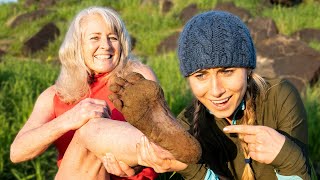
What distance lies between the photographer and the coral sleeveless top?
8.30 ft

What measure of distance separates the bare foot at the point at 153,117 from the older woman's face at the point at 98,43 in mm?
818

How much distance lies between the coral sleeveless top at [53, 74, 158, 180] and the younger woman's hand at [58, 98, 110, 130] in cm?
24

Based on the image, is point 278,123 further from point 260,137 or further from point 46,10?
point 46,10

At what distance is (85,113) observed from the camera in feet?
7.34

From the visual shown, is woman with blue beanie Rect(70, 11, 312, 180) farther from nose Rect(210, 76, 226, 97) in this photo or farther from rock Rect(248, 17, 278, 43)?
rock Rect(248, 17, 278, 43)

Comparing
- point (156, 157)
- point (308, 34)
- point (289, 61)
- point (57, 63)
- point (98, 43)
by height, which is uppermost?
point (98, 43)

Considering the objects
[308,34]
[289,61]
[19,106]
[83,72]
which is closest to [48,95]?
[83,72]

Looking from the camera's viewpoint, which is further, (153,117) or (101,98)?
(101,98)

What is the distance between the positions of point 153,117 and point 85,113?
0.49m

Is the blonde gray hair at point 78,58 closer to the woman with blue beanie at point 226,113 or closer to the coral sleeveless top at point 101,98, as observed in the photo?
the coral sleeveless top at point 101,98

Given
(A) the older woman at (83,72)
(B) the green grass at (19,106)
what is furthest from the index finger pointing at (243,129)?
(B) the green grass at (19,106)

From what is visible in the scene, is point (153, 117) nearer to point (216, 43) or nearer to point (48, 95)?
point (216, 43)

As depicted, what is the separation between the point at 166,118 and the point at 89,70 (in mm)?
1010

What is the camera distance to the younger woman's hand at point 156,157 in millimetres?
1881
